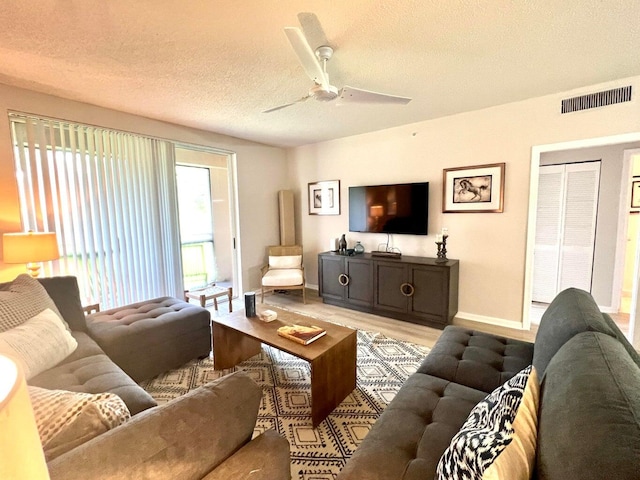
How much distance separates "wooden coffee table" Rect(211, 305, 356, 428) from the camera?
189 cm

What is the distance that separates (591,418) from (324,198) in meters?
4.19

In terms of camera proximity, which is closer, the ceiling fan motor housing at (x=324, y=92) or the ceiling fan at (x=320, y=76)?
the ceiling fan at (x=320, y=76)

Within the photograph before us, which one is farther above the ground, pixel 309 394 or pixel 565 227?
pixel 565 227

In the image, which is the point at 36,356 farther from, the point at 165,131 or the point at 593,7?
the point at 593,7

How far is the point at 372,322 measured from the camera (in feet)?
11.8

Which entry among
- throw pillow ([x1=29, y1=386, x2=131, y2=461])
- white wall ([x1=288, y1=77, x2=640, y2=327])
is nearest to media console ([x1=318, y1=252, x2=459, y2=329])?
white wall ([x1=288, y1=77, x2=640, y2=327])

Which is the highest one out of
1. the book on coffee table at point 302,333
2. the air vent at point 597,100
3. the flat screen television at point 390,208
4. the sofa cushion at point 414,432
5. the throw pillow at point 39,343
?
the air vent at point 597,100

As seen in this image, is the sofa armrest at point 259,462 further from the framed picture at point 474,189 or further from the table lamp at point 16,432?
the framed picture at point 474,189

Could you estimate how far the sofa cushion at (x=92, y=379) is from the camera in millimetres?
1467

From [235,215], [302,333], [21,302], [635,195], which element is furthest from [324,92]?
[635,195]

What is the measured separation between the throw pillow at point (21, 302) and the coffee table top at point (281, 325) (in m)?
1.13

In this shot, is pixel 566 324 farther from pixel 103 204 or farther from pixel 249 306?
pixel 103 204

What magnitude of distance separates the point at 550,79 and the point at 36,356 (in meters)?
4.15

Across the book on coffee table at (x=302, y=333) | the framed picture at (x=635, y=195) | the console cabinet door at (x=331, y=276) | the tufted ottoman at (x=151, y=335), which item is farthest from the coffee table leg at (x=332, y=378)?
the framed picture at (x=635, y=195)
